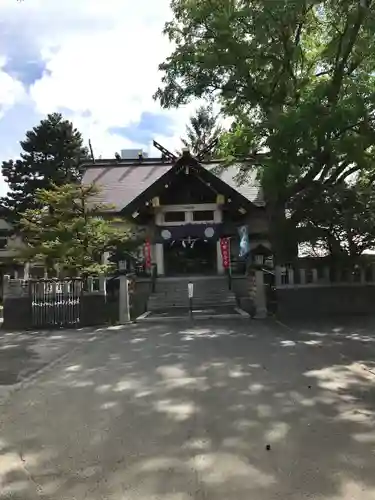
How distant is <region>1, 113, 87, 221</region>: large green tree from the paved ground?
2621cm

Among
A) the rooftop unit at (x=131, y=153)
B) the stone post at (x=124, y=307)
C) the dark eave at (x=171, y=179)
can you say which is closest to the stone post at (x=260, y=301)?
the stone post at (x=124, y=307)

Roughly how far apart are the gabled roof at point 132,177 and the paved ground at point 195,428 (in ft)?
57.0

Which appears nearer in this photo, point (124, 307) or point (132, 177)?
point (124, 307)

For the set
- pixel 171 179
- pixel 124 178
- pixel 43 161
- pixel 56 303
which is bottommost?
pixel 56 303

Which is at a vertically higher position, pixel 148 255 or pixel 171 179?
pixel 171 179

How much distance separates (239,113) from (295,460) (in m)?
16.0

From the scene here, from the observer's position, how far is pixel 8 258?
1248 inches

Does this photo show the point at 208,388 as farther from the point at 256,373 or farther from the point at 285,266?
the point at 285,266

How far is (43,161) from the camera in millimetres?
35375

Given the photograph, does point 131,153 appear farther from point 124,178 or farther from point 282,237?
point 282,237

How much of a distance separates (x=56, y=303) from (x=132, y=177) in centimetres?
1439

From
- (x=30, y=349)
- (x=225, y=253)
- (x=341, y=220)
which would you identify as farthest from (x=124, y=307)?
(x=225, y=253)

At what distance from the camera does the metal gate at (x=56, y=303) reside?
16.7 metres

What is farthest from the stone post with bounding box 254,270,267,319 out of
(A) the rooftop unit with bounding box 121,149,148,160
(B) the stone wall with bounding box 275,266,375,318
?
(A) the rooftop unit with bounding box 121,149,148,160
